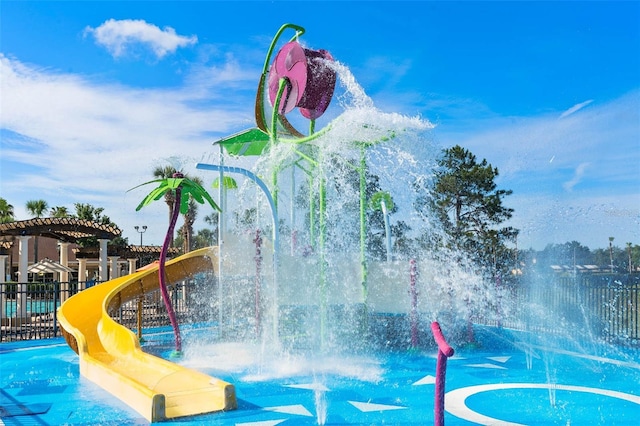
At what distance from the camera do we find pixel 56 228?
17656 millimetres

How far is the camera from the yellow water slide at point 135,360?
6.88m

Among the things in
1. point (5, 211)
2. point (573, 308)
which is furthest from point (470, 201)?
point (5, 211)

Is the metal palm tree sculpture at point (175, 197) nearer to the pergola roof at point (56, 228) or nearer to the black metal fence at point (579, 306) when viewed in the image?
the pergola roof at point (56, 228)

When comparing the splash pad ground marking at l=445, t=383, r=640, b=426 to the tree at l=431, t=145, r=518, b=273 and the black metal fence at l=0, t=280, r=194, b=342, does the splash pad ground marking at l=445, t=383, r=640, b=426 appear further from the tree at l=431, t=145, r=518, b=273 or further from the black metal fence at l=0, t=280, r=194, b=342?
the tree at l=431, t=145, r=518, b=273

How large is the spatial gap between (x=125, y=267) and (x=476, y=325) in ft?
103

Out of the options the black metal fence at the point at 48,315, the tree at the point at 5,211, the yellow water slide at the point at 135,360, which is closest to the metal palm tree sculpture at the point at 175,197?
the yellow water slide at the point at 135,360

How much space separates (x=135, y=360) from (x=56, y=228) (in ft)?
34.3

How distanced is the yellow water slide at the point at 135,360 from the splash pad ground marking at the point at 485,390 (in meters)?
2.70

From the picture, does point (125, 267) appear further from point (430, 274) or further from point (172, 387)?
point (172, 387)

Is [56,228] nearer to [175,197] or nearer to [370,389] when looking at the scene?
[175,197]

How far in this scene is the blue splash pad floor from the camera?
657 cm

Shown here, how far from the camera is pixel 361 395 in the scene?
25.2 feet

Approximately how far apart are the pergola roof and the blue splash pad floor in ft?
19.3

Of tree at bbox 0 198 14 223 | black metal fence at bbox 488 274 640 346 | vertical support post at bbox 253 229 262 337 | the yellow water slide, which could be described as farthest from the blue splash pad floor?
tree at bbox 0 198 14 223
